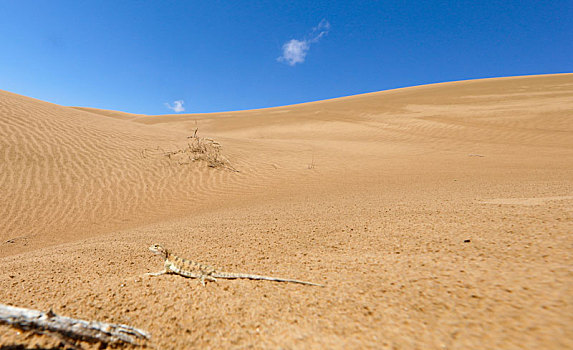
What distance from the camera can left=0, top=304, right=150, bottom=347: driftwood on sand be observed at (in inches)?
44.5

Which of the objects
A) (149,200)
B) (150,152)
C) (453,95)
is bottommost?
(149,200)

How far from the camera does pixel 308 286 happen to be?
194cm

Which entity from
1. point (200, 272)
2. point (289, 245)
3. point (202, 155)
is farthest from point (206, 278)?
point (202, 155)

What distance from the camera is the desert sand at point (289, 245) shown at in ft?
4.54

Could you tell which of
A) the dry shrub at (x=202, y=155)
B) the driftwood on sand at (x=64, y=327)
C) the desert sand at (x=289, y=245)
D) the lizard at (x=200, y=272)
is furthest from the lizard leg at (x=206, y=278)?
the dry shrub at (x=202, y=155)

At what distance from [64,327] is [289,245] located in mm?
2179

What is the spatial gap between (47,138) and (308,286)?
1193 centimetres

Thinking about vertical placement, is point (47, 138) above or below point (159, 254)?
above

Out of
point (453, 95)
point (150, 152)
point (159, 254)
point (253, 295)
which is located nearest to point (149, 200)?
point (150, 152)

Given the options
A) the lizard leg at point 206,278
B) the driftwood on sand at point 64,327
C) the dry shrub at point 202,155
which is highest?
the dry shrub at point 202,155

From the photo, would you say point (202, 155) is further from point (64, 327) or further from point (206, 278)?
point (64, 327)

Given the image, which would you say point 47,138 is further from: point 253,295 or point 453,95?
point 453,95

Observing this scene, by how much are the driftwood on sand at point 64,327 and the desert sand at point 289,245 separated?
140mm

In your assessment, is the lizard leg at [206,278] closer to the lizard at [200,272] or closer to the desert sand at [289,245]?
the lizard at [200,272]
